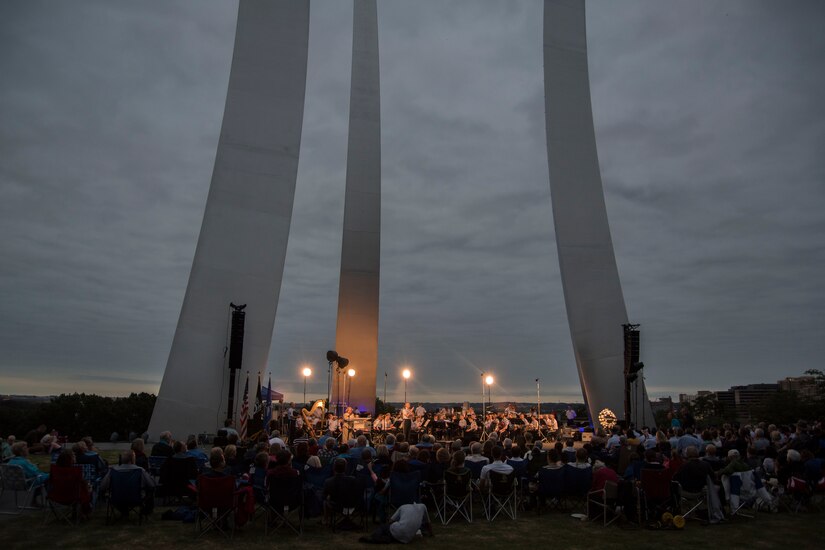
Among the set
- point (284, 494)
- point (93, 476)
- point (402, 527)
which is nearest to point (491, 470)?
point (402, 527)

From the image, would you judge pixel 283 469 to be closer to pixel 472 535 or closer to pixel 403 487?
pixel 403 487

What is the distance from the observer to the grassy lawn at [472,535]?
5793 millimetres

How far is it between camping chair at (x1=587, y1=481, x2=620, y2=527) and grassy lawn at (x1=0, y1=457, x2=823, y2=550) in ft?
0.79

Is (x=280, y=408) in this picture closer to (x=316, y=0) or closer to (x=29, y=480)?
(x=29, y=480)

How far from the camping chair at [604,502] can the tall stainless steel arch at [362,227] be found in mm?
15731

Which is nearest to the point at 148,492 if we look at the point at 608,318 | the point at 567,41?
the point at 608,318

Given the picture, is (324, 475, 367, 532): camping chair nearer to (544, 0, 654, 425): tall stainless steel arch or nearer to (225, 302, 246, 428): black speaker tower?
(225, 302, 246, 428): black speaker tower

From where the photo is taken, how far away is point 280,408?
64.9 feet

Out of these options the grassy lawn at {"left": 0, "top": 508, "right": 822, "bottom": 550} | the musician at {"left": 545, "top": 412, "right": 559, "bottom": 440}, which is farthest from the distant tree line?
the grassy lawn at {"left": 0, "top": 508, "right": 822, "bottom": 550}

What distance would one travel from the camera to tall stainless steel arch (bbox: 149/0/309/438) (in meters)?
15.8

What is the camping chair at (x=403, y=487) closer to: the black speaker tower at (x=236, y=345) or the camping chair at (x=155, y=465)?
the camping chair at (x=155, y=465)

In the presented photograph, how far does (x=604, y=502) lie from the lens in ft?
22.4

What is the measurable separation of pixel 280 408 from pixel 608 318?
422 inches

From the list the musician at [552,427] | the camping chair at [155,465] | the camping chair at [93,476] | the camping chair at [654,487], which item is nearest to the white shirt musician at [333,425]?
the musician at [552,427]
